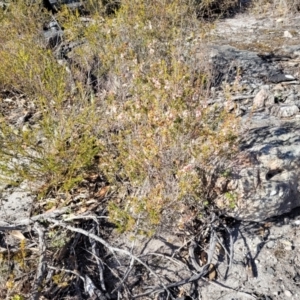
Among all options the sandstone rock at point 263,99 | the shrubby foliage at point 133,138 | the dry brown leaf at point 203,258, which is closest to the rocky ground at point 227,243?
the dry brown leaf at point 203,258

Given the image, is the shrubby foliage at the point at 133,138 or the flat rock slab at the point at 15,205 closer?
the shrubby foliage at the point at 133,138

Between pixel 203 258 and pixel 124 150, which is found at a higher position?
A: pixel 124 150

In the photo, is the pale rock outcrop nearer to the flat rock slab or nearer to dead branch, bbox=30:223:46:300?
dead branch, bbox=30:223:46:300

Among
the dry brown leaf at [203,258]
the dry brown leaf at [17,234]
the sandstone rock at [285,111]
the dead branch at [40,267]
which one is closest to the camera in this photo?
the dead branch at [40,267]

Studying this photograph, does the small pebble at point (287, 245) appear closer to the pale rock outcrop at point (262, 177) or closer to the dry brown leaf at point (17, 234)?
the pale rock outcrop at point (262, 177)

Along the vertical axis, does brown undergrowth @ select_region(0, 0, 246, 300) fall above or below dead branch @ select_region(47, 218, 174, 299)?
above

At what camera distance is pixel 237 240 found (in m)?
2.34

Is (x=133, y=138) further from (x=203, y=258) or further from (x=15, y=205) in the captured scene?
(x=15, y=205)


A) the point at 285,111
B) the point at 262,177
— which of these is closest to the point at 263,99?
the point at 285,111

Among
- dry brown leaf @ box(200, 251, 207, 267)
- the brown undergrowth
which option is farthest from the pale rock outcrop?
dry brown leaf @ box(200, 251, 207, 267)

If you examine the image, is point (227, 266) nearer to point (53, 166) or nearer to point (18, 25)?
point (53, 166)

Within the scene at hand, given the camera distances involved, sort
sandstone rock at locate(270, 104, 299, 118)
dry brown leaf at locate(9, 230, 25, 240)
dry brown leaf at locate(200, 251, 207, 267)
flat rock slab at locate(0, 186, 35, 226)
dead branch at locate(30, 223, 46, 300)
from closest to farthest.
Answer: dead branch at locate(30, 223, 46, 300)
dry brown leaf at locate(200, 251, 207, 267)
dry brown leaf at locate(9, 230, 25, 240)
flat rock slab at locate(0, 186, 35, 226)
sandstone rock at locate(270, 104, 299, 118)

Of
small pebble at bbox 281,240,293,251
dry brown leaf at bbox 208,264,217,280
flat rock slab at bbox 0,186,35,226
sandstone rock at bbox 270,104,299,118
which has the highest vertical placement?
sandstone rock at bbox 270,104,299,118

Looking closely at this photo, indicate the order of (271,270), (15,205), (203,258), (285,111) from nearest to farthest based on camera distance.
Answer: (271,270)
(203,258)
(15,205)
(285,111)
